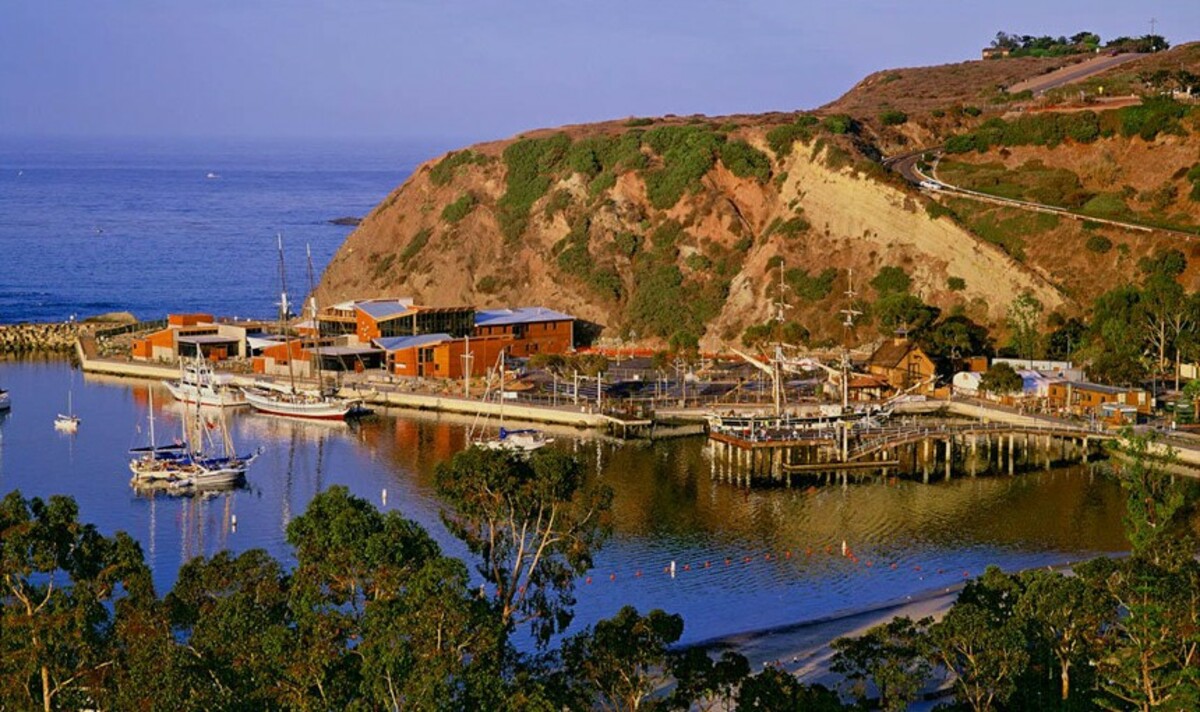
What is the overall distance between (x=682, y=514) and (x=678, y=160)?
1906 inches

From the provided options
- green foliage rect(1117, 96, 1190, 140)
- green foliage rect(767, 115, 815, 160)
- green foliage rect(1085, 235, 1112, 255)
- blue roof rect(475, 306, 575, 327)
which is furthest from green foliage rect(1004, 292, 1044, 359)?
blue roof rect(475, 306, 575, 327)

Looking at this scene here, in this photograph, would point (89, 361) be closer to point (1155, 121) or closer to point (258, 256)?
point (1155, 121)

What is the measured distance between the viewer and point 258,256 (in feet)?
511

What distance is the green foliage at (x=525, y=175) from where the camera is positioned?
328 ft

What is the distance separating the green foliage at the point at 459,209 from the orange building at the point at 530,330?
1529 centimetres

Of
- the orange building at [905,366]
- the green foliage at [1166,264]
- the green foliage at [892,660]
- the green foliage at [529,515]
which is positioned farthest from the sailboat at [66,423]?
the green foliage at [1166,264]

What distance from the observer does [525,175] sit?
103375 mm

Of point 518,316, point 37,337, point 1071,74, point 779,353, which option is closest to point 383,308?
point 518,316

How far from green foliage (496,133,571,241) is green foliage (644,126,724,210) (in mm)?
6158

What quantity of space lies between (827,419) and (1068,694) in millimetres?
33696

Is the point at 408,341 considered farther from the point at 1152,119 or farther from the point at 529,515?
the point at 529,515

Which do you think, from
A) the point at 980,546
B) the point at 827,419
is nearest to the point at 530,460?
the point at 980,546

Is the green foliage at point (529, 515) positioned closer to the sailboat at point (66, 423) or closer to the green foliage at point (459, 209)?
the sailboat at point (66, 423)

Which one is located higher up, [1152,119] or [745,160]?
[1152,119]
